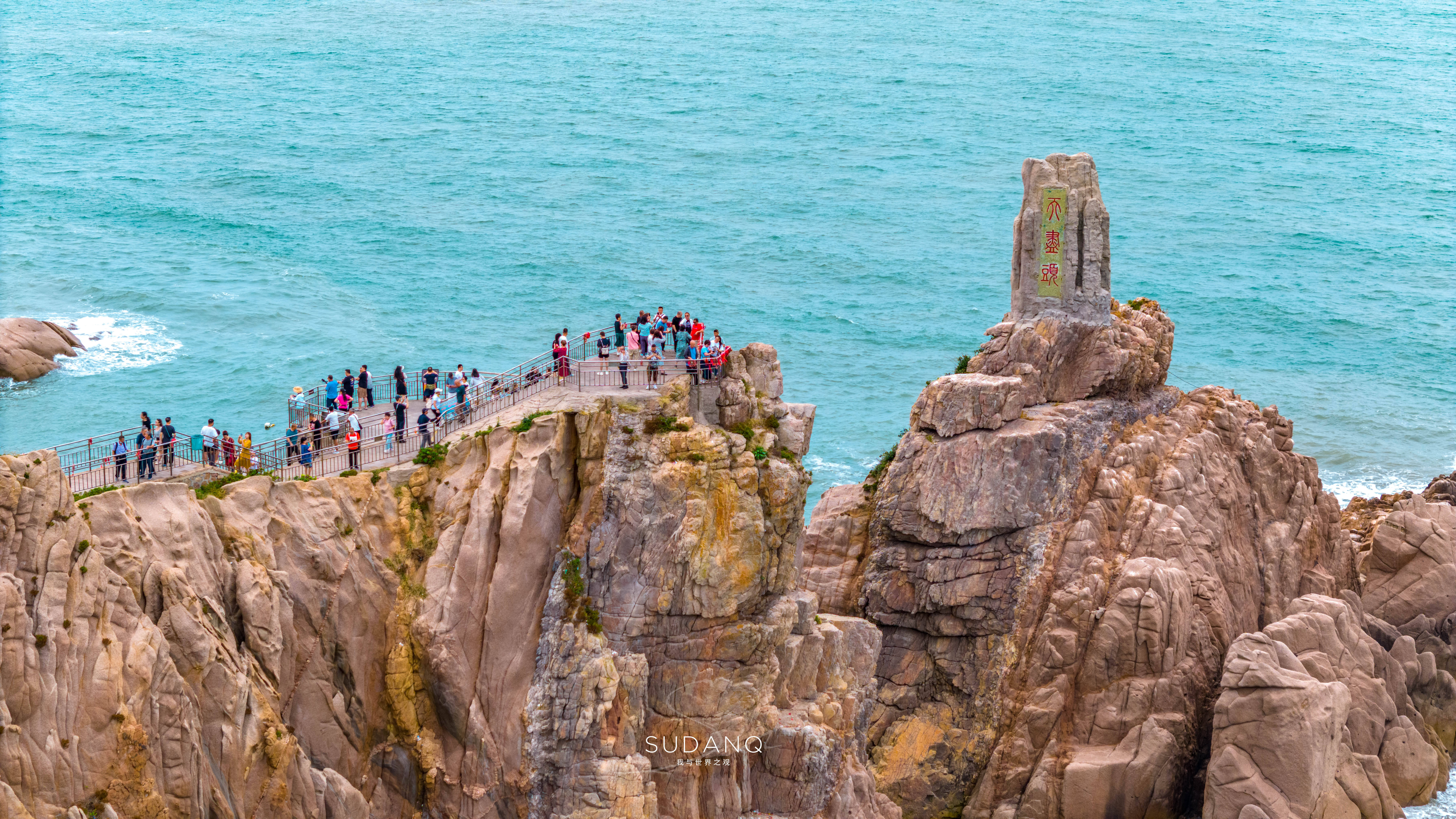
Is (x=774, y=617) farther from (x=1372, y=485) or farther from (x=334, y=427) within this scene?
(x=1372, y=485)

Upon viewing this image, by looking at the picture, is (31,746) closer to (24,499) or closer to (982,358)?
(24,499)

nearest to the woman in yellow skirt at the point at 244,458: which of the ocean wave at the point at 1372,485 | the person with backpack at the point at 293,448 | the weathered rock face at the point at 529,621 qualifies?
the person with backpack at the point at 293,448

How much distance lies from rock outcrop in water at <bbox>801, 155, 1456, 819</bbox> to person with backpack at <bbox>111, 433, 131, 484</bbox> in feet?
97.3

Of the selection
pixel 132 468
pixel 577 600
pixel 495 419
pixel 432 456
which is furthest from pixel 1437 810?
pixel 132 468

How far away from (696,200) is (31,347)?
186ft

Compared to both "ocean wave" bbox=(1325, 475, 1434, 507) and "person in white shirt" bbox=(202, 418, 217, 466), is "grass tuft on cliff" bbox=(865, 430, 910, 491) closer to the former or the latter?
"person in white shirt" bbox=(202, 418, 217, 466)

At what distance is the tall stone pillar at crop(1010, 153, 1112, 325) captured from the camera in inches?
2904

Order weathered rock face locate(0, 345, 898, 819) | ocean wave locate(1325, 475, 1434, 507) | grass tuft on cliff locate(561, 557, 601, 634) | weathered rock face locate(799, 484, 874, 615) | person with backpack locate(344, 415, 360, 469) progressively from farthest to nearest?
ocean wave locate(1325, 475, 1434, 507), weathered rock face locate(799, 484, 874, 615), person with backpack locate(344, 415, 360, 469), grass tuft on cliff locate(561, 557, 601, 634), weathered rock face locate(0, 345, 898, 819)

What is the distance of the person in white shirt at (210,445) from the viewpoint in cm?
5628

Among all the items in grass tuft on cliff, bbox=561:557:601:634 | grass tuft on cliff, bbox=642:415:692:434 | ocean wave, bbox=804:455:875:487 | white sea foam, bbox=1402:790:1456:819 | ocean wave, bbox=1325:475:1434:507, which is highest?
grass tuft on cliff, bbox=642:415:692:434

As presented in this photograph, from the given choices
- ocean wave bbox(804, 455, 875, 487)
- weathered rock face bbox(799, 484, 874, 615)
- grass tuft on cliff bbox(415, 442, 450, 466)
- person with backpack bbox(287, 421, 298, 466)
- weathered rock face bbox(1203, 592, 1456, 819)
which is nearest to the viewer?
person with backpack bbox(287, 421, 298, 466)

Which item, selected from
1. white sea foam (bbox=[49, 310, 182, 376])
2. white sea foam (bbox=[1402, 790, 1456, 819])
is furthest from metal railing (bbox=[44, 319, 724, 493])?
white sea foam (bbox=[49, 310, 182, 376])

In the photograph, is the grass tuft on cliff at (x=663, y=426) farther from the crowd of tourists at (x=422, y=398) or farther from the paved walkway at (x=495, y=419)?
the crowd of tourists at (x=422, y=398)

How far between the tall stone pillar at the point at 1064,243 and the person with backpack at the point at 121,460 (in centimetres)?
3533
